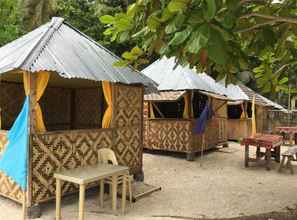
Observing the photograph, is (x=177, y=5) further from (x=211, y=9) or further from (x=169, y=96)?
(x=169, y=96)

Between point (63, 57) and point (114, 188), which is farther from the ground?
point (63, 57)

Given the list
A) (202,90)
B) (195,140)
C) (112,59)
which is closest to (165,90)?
(202,90)

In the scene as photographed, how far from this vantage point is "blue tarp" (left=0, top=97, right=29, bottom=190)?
4824 mm

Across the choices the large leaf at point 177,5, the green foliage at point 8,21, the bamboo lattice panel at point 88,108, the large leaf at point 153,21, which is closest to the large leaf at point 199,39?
the large leaf at point 177,5

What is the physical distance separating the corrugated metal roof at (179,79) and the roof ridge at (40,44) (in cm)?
456

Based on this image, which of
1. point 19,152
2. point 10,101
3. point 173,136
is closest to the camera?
point 19,152

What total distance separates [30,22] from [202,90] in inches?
362

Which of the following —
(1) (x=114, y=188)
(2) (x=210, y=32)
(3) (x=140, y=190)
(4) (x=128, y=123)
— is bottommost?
(3) (x=140, y=190)

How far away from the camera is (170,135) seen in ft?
36.7

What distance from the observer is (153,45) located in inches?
124

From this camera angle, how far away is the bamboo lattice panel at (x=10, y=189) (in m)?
5.23

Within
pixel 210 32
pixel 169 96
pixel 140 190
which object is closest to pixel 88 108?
pixel 169 96

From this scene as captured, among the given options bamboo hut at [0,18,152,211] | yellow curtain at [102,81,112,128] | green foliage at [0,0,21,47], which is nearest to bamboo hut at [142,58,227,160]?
bamboo hut at [0,18,152,211]

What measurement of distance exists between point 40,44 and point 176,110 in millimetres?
7850
